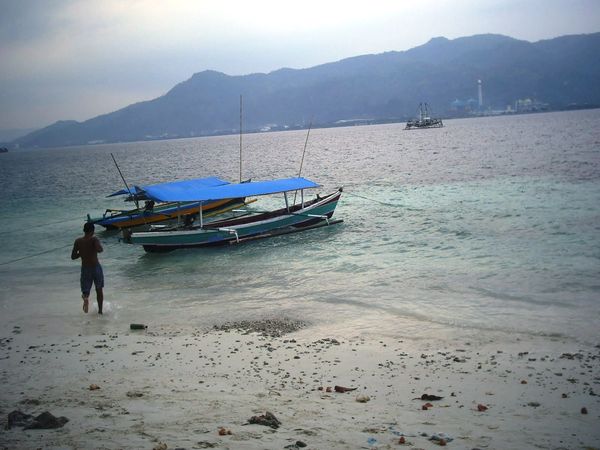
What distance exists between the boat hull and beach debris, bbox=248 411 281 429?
14275mm

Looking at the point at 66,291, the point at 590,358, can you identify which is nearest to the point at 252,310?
the point at 66,291

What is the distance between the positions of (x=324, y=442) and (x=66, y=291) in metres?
11.9

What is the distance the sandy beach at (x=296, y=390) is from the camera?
617 cm

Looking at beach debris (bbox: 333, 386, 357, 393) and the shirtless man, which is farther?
the shirtless man

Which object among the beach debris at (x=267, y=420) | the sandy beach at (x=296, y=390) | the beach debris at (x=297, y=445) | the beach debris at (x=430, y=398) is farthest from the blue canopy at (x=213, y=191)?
the beach debris at (x=297, y=445)

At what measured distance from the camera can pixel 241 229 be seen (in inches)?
845

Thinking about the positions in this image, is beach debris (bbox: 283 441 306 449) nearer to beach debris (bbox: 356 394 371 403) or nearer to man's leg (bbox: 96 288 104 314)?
beach debris (bbox: 356 394 371 403)

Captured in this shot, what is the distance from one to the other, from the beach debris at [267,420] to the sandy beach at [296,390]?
25mm

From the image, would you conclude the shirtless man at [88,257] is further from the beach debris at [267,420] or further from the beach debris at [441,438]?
the beach debris at [441,438]

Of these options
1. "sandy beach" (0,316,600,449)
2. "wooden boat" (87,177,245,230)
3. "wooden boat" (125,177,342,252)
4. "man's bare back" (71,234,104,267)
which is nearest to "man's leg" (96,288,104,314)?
"man's bare back" (71,234,104,267)

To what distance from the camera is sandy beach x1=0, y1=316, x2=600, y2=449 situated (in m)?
6.17

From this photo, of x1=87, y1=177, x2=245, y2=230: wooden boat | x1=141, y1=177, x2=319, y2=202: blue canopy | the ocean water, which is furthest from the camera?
x1=87, y1=177, x2=245, y2=230: wooden boat

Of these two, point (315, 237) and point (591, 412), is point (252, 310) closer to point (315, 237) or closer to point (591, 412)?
point (591, 412)

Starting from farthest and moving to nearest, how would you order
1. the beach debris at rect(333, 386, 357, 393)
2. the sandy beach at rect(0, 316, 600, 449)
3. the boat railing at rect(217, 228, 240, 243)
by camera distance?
the boat railing at rect(217, 228, 240, 243)
the beach debris at rect(333, 386, 357, 393)
the sandy beach at rect(0, 316, 600, 449)
